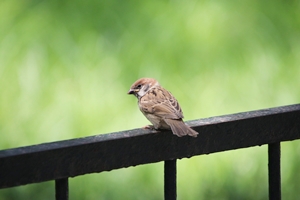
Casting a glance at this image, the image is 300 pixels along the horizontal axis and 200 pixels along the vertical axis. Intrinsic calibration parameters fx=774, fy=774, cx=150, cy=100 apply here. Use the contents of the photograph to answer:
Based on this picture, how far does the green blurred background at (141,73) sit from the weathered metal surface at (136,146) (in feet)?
5.93

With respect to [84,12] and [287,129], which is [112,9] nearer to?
[84,12]

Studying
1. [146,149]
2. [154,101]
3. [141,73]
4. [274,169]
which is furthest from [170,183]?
[141,73]

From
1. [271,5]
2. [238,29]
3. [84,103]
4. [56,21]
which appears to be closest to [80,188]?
[84,103]

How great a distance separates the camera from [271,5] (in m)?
4.71

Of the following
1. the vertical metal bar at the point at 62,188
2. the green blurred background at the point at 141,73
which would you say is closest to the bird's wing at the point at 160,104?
the green blurred background at the point at 141,73

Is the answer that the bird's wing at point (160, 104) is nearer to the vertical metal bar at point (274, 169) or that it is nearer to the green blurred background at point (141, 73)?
the green blurred background at point (141, 73)

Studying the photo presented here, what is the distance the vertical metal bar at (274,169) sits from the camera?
2248mm

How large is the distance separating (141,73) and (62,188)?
7.94ft

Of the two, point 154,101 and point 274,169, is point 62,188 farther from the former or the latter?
point 154,101

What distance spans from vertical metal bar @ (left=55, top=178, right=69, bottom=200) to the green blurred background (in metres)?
2.03

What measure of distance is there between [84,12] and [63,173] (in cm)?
262

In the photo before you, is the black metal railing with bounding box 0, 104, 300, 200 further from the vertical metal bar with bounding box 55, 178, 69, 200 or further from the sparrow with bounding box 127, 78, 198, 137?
the sparrow with bounding box 127, 78, 198, 137

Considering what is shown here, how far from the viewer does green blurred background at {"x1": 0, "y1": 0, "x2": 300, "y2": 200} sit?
4.07 m

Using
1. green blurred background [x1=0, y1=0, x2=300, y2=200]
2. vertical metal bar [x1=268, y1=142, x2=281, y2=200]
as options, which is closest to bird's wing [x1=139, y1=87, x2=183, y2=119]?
green blurred background [x1=0, y1=0, x2=300, y2=200]
